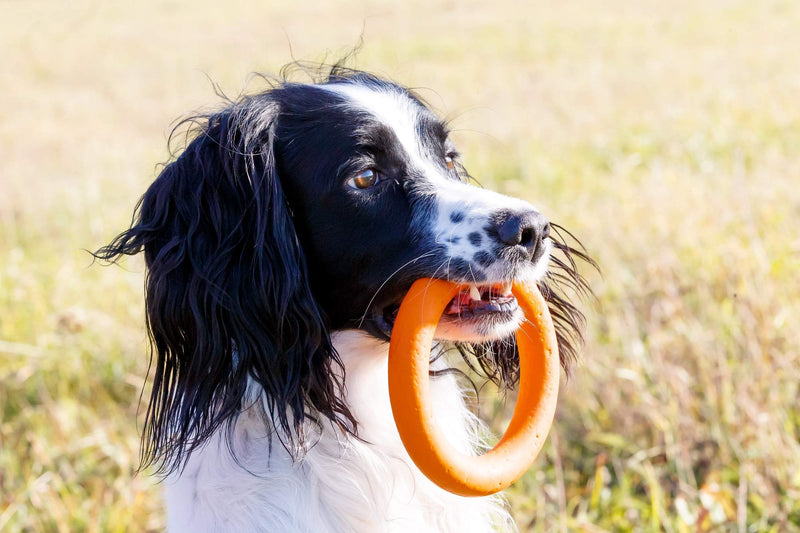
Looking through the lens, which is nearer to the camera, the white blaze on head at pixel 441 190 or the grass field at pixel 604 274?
the white blaze on head at pixel 441 190

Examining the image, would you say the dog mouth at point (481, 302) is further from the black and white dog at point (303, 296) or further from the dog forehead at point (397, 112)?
the dog forehead at point (397, 112)

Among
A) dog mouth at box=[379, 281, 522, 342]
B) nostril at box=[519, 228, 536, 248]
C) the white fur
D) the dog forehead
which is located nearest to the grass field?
the dog forehead

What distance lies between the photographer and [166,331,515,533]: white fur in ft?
8.36

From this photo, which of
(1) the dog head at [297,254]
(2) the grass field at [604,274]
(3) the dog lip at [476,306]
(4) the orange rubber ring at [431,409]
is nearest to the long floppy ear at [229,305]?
(1) the dog head at [297,254]

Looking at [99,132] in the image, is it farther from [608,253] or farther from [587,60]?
[608,253]

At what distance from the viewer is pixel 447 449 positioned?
7.65 feet

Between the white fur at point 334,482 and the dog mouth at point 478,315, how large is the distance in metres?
0.23

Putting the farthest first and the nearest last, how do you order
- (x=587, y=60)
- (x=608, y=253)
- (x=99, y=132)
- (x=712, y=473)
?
(x=587, y=60) → (x=99, y=132) → (x=608, y=253) → (x=712, y=473)

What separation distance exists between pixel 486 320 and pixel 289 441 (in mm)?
661

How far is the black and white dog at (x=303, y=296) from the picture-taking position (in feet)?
8.28

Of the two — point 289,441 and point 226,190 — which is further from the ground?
point 226,190

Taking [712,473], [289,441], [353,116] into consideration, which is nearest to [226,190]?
[353,116]

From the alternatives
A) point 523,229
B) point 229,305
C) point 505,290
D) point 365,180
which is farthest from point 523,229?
point 229,305

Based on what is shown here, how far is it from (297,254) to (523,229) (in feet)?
2.16
